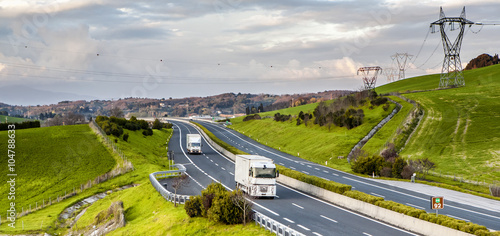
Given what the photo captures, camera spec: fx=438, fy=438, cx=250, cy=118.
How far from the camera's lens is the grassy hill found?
57.9 meters

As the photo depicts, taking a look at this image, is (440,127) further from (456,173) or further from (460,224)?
(460,224)

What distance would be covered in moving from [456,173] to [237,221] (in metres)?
37.7

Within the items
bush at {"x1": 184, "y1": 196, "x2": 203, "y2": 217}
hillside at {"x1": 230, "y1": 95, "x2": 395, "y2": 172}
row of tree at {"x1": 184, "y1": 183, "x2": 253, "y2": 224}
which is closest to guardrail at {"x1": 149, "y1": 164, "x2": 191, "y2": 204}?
bush at {"x1": 184, "y1": 196, "x2": 203, "y2": 217}

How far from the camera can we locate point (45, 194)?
51.8 m

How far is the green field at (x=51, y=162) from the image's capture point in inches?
2067

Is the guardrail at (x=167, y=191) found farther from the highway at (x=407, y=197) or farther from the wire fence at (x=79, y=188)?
the highway at (x=407, y=197)

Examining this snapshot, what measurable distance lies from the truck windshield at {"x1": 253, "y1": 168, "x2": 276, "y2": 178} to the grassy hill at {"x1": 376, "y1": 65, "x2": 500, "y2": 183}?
1162 inches

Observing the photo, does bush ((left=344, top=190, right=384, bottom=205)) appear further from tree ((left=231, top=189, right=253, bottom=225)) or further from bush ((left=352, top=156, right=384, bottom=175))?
bush ((left=352, top=156, right=384, bottom=175))

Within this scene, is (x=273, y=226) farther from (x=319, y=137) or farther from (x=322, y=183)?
(x=319, y=137)

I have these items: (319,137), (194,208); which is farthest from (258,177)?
(319,137)

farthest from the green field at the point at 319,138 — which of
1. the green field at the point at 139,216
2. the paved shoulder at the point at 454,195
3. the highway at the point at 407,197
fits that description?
the green field at the point at 139,216

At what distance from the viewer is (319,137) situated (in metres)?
96.7

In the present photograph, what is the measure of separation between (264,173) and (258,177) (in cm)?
64

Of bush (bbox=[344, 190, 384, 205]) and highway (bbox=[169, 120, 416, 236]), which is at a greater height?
bush (bbox=[344, 190, 384, 205])
